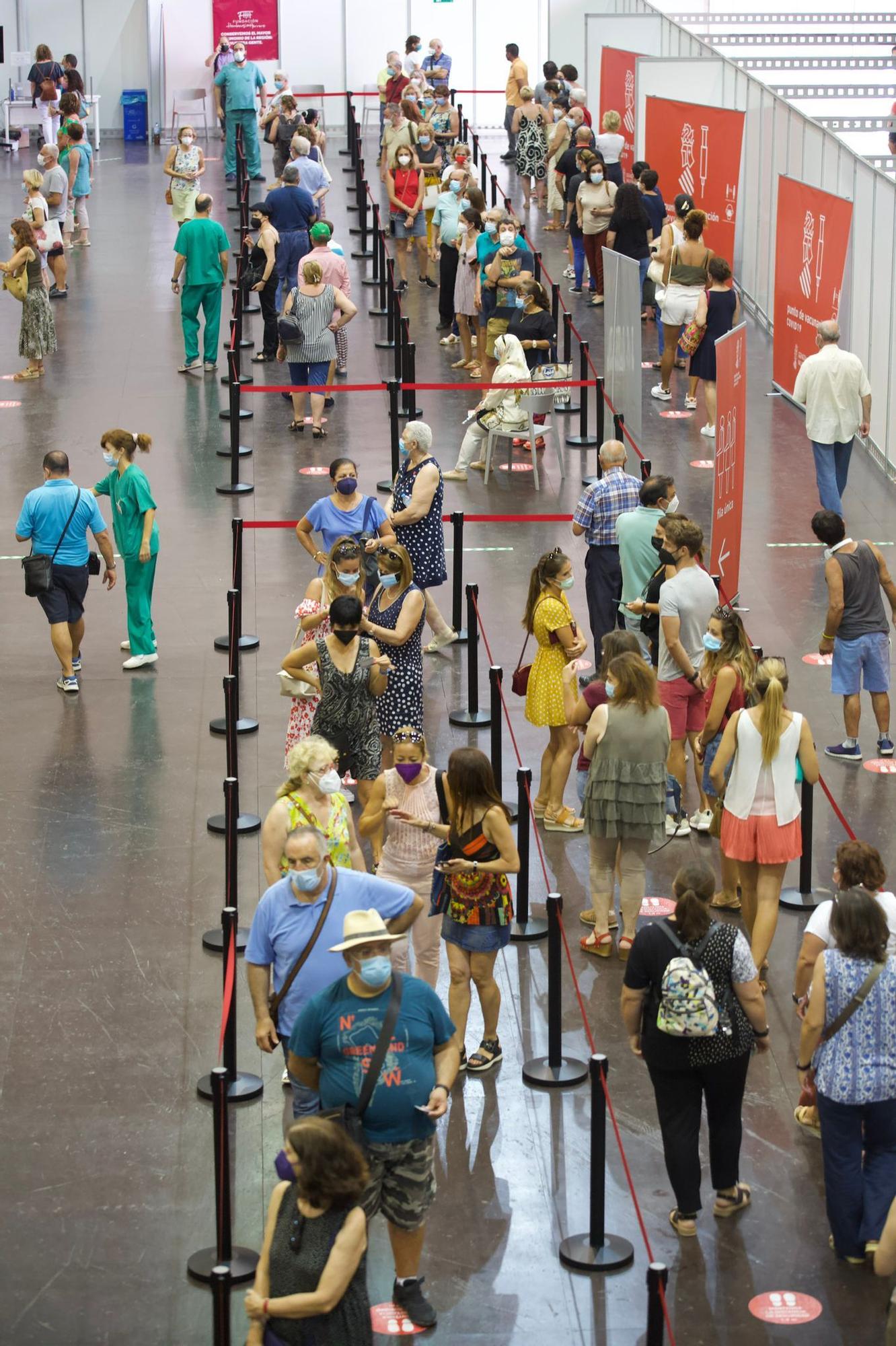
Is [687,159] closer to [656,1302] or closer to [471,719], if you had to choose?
[471,719]

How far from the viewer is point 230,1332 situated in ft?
21.3

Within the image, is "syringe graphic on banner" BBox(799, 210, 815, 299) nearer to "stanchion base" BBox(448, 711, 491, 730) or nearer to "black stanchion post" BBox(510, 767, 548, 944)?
"stanchion base" BBox(448, 711, 491, 730)

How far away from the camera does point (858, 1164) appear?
672 cm

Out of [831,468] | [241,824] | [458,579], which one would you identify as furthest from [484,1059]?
[831,468]

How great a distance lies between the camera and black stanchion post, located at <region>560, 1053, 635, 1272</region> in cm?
672

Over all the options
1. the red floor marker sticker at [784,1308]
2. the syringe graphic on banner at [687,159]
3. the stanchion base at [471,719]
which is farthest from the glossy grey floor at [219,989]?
the syringe graphic on banner at [687,159]

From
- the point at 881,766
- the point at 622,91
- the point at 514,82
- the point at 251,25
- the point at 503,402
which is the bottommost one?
the point at 881,766

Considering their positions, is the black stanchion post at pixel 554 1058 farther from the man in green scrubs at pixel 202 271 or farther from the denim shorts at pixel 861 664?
the man in green scrubs at pixel 202 271

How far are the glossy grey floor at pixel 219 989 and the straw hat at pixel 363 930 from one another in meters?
1.50

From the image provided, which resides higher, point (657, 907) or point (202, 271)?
point (202, 271)

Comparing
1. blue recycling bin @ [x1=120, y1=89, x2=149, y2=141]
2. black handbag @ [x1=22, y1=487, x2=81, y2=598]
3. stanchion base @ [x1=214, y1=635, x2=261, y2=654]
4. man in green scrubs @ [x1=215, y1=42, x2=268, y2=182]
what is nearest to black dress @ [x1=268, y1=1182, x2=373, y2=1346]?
black handbag @ [x1=22, y1=487, x2=81, y2=598]

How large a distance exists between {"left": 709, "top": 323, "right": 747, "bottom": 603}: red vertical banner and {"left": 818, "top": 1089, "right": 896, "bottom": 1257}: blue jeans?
6308 mm

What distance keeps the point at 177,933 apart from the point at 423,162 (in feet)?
54.3

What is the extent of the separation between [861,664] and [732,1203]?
4.80 m
